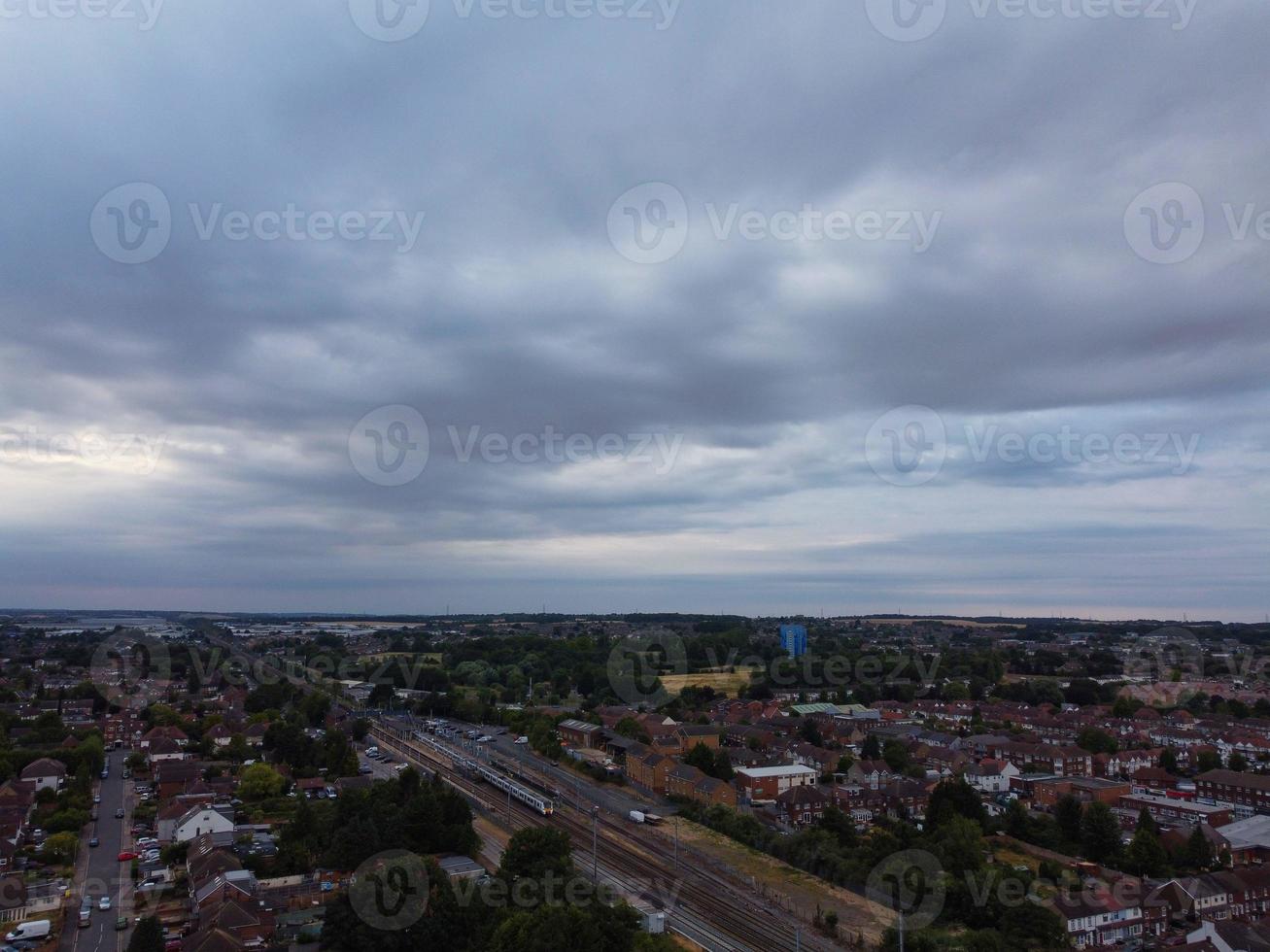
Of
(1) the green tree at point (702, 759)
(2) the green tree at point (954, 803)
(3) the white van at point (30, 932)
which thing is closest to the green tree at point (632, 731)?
(1) the green tree at point (702, 759)

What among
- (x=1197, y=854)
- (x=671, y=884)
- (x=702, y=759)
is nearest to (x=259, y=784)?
(x=702, y=759)

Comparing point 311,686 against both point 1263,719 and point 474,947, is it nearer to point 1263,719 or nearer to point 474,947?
point 474,947

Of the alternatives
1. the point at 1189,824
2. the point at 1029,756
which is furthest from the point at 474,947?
the point at 1029,756

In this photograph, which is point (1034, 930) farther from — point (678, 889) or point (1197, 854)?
point (1197, 854)

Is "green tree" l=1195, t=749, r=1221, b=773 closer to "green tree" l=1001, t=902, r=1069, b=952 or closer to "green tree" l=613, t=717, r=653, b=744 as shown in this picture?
"green tree" l=613, t=717, r=653, b=744

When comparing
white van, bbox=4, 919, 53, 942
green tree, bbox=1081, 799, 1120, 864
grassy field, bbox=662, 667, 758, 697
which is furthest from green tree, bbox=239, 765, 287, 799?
grassy field, bbox=662, 667, 758, 697

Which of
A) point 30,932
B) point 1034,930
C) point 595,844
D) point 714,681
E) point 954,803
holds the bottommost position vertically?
point 714,681
